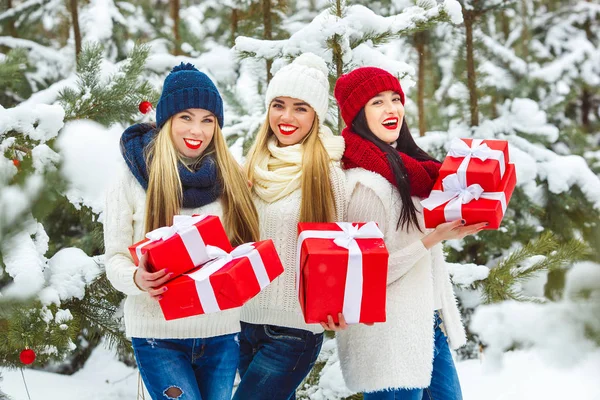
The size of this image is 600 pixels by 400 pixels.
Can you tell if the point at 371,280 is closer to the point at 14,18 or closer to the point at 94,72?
the point at 94,72

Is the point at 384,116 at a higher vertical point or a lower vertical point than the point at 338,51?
lower

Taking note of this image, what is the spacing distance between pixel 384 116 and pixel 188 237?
97 cm

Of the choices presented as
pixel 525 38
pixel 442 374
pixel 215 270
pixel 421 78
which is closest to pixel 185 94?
pixel 215 270

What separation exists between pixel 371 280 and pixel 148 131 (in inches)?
44.8

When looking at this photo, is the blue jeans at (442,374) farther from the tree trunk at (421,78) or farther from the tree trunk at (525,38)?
the tree trunk at (525,38)

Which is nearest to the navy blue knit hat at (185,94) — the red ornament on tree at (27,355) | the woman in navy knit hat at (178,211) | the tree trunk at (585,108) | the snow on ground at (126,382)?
the woman in navy knit hat at (178,211)

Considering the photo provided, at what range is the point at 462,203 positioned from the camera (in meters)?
2.21

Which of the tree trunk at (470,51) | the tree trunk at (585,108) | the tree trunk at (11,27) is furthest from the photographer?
the tree trunk at (585,108)

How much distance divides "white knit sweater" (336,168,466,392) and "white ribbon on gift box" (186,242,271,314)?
20.3 inches

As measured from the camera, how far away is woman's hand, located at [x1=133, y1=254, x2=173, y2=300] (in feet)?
6.60

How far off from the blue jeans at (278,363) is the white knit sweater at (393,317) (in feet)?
0.51

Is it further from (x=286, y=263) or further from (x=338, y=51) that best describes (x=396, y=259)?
(x=338, y=51)

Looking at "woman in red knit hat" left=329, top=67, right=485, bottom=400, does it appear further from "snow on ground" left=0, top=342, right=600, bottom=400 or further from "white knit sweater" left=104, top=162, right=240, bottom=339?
"white knit sweater" left=104, top=162, right=240, bottom=339

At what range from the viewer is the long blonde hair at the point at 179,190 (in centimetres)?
228
